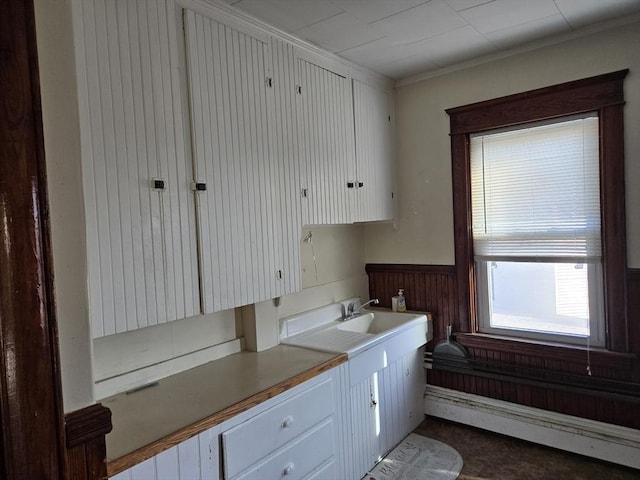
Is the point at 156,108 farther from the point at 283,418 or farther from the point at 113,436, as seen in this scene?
the point at 283,418

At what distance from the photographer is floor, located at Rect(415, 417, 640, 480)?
96.1 inches

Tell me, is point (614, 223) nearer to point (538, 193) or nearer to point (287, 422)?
point (538, 193)

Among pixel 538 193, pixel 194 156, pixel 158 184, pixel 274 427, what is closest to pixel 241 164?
pixel 194 156

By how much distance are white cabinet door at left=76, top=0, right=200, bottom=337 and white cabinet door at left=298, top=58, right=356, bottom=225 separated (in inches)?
31.8

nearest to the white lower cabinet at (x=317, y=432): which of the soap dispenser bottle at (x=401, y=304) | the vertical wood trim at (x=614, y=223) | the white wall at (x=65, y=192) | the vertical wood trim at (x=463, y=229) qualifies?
the soap dispenser bottle at (x=401, y=304)

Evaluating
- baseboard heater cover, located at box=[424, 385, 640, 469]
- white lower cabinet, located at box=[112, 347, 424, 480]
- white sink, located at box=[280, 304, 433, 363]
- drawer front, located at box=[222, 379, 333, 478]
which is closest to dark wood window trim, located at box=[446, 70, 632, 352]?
baseboard heater cover, located at box=[424, 385, 640, 469]

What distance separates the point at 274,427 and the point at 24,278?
137 centimetres

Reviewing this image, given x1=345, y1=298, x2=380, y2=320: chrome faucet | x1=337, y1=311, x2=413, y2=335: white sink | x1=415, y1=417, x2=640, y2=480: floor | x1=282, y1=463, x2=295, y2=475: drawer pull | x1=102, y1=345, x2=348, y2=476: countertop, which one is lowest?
x1=415, y1=417, x2=640, y2=480: floor

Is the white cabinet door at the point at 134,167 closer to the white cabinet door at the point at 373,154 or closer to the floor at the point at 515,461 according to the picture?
the white cabinet door at the point at 373,154

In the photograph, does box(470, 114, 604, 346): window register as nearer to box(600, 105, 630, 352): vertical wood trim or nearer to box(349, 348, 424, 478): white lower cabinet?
box(600, 105, 630, 352): vertical wood trim

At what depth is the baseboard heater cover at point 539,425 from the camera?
247cm

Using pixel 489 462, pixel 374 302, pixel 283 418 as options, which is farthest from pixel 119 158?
pixel 489 462

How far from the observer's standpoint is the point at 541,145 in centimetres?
268

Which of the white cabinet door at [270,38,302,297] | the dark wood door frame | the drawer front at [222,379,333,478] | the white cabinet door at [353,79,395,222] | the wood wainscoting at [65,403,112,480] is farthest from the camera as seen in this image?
the white cabinet door at [353,79,395,222]
